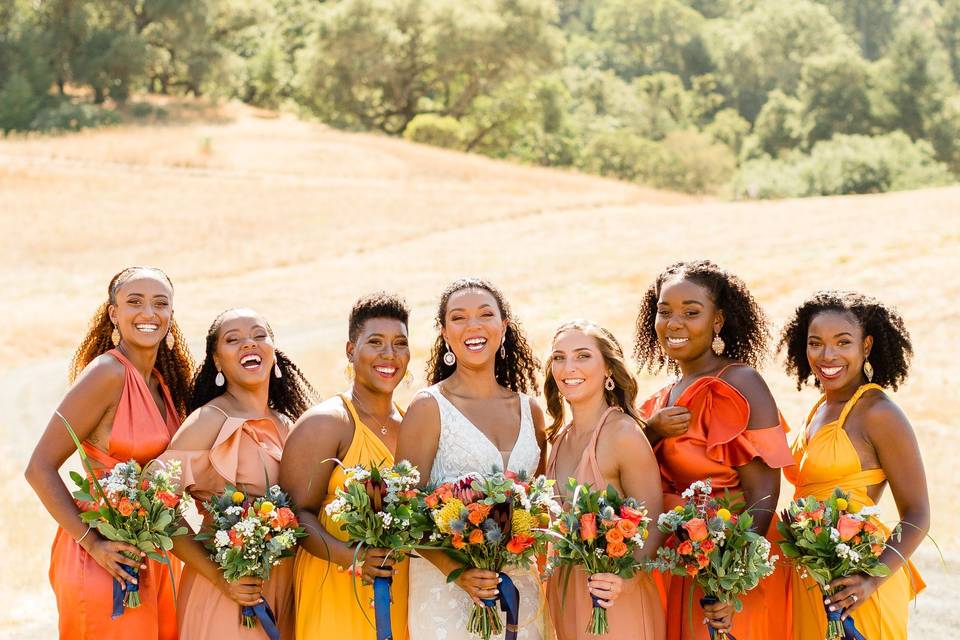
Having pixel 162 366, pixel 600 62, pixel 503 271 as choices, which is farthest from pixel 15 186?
pixel 600 62

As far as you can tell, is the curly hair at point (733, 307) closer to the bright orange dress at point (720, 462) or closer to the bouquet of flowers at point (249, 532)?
the bright orange dress at point (720, 462)

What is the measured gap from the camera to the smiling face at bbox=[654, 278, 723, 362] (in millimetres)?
6125

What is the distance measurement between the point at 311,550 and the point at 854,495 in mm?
2698

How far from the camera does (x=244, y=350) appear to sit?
605 cm

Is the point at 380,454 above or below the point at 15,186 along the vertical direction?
below

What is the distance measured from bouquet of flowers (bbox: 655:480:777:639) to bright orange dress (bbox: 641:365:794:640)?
1.41 ft

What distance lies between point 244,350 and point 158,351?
2.21 feet

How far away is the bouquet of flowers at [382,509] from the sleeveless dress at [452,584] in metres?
0.37

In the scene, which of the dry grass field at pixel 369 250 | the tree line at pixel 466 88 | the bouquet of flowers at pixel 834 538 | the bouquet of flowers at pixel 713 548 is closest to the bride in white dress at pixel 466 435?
the bouquet of flowers at pixel 713 548

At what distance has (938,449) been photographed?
16344 mm

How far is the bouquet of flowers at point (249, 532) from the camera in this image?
5.31m

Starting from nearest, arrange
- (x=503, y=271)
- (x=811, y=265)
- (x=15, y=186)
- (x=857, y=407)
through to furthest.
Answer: (x=857, y=407) → (x=811, y=265) → (x=503, y=271) → (x=15, y=186)

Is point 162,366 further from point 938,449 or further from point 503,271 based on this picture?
point 503,271

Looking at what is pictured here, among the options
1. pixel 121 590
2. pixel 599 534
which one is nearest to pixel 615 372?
pixel 599 534
